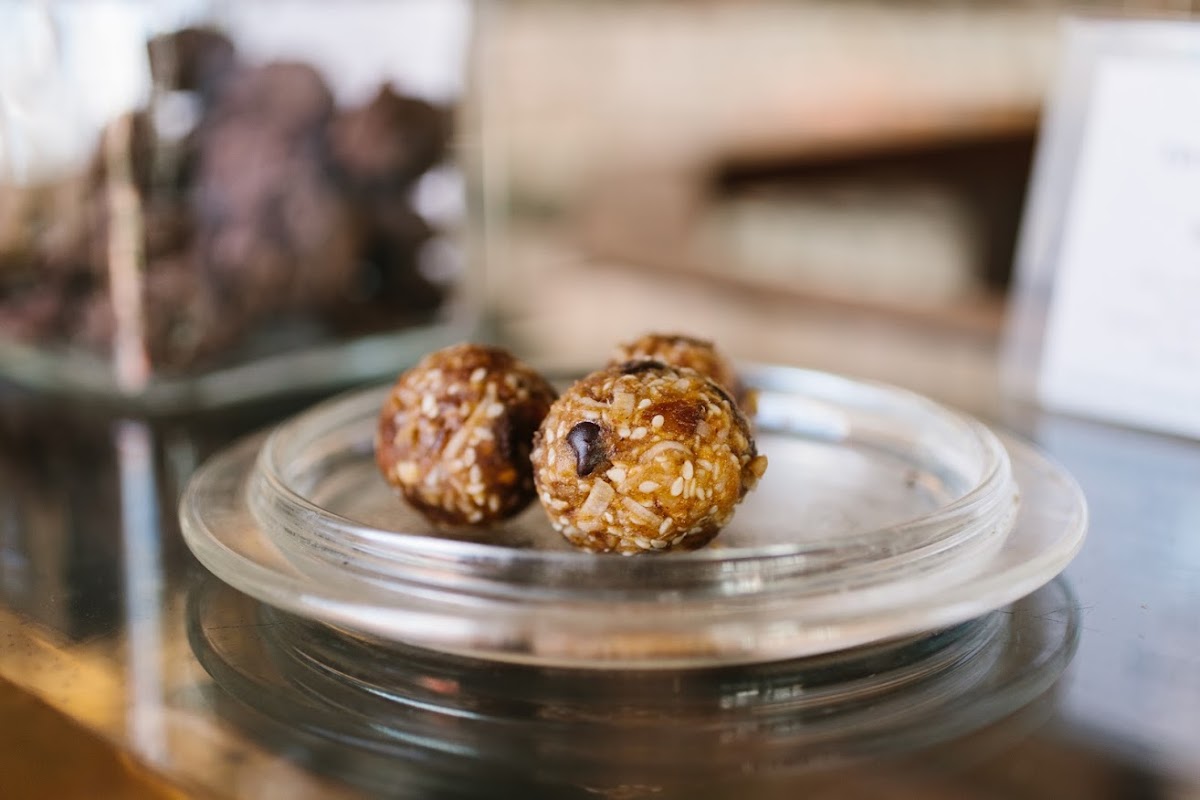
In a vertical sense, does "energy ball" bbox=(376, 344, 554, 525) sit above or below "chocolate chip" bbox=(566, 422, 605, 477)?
below

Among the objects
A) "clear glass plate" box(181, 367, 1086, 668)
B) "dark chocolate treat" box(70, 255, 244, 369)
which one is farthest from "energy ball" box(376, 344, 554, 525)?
"dark chocolate treat" box(70, 255, 244, 369)

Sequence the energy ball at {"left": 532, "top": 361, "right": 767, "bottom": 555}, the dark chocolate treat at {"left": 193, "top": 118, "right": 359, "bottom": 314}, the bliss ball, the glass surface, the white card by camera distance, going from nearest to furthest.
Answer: the glass surface < the energy ball at {"left": 532, "top": 361, "right": 767, "bottom": 555} < the bliss ball < the white card < the dark chocolate treat at {"left": 193, "top": 118, "right": 359, "bottom": 314}

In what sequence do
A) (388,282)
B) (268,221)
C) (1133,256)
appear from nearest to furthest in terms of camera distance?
(1133,256)
(268,221)
(388,282)

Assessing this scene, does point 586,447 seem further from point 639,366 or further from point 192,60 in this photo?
point 192,60

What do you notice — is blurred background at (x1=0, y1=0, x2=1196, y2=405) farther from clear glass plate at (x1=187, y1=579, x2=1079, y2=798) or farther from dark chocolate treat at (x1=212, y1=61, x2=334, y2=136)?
clear glass plate at (x1=187, y1=579, x2=1079, y2=798)

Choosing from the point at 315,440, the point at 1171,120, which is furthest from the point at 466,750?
the point at 1171,120

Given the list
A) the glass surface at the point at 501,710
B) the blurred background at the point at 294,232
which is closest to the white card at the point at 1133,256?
the blurred background at the point at 294,232

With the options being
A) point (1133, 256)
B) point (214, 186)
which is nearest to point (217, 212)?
point (214, 186)
